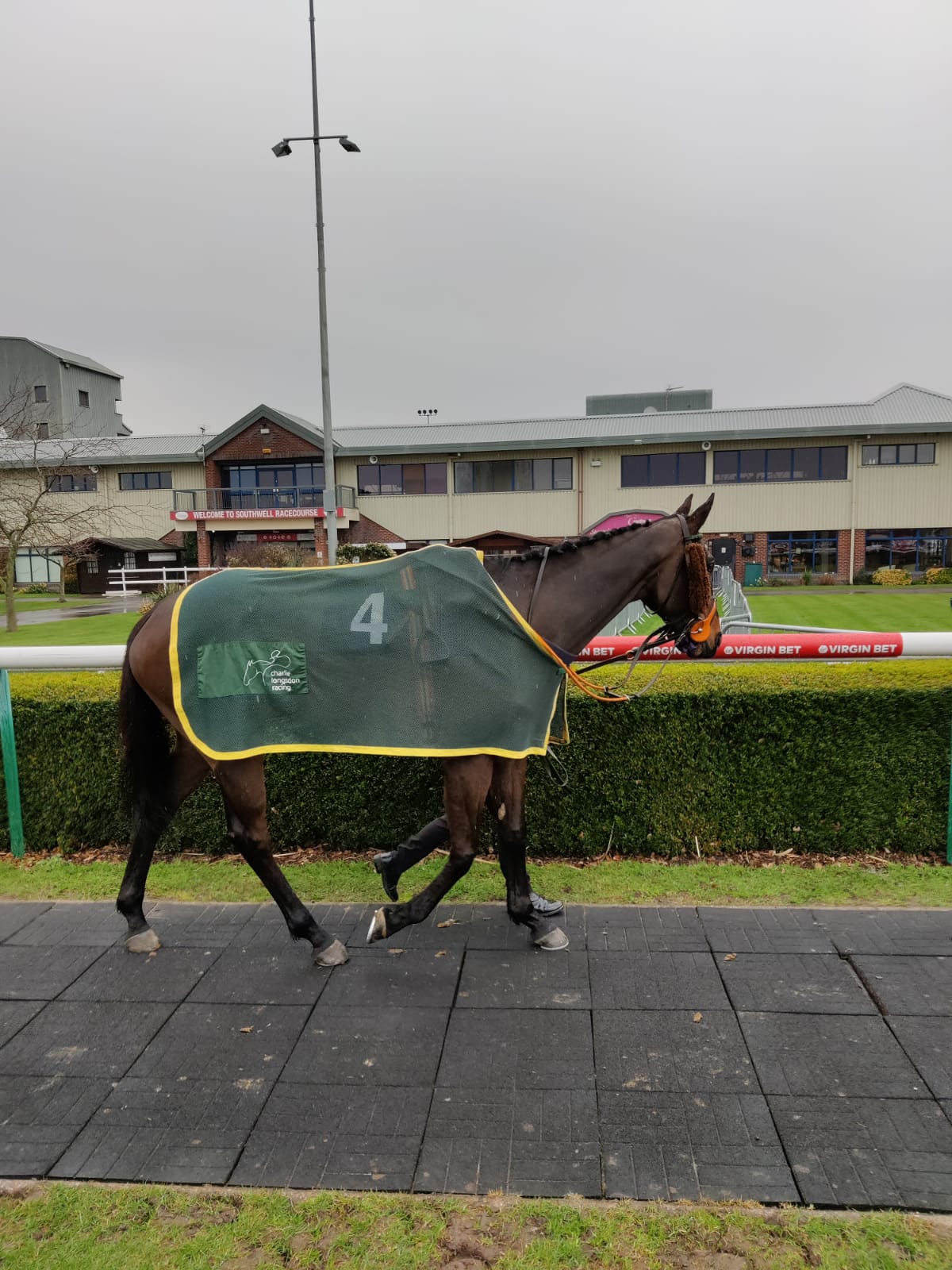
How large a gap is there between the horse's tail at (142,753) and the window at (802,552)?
3344cm

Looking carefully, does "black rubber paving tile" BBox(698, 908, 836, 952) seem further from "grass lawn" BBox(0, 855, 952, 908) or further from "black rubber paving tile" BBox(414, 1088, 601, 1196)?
"black rubber paving tile" BBox(414, 1088, 601, 1196)

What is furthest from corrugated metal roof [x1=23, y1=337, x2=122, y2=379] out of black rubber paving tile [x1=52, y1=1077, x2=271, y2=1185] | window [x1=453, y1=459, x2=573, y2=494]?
black rubber paving tile [x1=52, y1=1077, x2=271, y2=1185]

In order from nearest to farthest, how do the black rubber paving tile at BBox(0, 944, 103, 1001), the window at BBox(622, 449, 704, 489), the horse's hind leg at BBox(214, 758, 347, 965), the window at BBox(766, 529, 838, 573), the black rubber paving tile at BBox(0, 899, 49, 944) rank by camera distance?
the black rubber paving tile at BBox(0, 944, 103, 1001), the horse's hind leg at BBox(214, 758, 347, 965), the black rubber paving tile at BBox(0, 899, 49, 944), the window at BBox(766, 529, 838, 573), the window at BBox(622, 449, 704, 489)

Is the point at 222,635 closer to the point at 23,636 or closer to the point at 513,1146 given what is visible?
the point at 513,1146

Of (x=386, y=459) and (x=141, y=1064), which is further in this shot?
(x=386, y=459)

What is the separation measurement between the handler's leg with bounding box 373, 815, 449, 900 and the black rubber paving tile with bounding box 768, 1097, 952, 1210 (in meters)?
1.97

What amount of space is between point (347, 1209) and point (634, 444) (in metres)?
34.4

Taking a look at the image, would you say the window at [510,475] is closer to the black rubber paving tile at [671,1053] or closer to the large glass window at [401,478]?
the large glass window at [401,478]

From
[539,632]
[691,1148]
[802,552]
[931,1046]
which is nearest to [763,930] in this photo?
[931,1046]

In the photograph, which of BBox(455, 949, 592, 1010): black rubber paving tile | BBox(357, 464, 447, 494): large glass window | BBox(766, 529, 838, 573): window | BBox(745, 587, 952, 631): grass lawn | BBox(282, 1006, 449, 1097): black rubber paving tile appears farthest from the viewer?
BBox(357, 464, 447, 494): large glass window

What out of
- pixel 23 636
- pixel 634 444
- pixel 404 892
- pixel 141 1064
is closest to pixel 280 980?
pixel 141 1064

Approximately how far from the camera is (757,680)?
4.99 m

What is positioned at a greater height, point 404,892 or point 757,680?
point 757,680

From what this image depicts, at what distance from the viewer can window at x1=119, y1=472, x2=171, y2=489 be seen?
39.3 m
